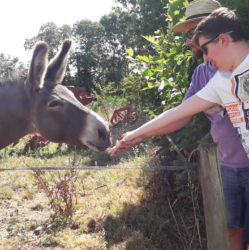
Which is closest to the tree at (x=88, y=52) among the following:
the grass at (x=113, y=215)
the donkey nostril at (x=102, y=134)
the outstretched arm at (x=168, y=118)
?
the grass at (x=113, y=215)

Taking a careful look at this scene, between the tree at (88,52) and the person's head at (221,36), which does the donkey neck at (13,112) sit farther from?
the tree at (88,52)

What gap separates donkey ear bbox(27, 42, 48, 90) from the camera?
310 cm

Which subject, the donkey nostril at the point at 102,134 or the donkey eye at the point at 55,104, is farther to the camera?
the donkey eye at the point at 55,104

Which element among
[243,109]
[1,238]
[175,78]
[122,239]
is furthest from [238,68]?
[1,238]

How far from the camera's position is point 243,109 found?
1.70m

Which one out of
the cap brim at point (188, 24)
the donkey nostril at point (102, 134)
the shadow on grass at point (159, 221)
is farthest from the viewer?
the shadow on grass at point (159, 221)

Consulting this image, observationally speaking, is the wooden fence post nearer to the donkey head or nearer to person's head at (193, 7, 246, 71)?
person's head at (193, 7, 246, 71)

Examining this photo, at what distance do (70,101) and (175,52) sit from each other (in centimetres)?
122

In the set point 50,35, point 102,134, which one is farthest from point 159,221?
point 50,35

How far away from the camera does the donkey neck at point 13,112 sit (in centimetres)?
324

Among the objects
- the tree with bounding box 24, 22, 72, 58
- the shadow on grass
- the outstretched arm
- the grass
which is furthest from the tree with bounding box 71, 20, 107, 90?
the outstretched arm

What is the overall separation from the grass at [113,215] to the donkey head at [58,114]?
2.03ft

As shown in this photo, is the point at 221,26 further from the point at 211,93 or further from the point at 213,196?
the point at 213,196

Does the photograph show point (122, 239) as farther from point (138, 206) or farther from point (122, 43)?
point (122, 43)
